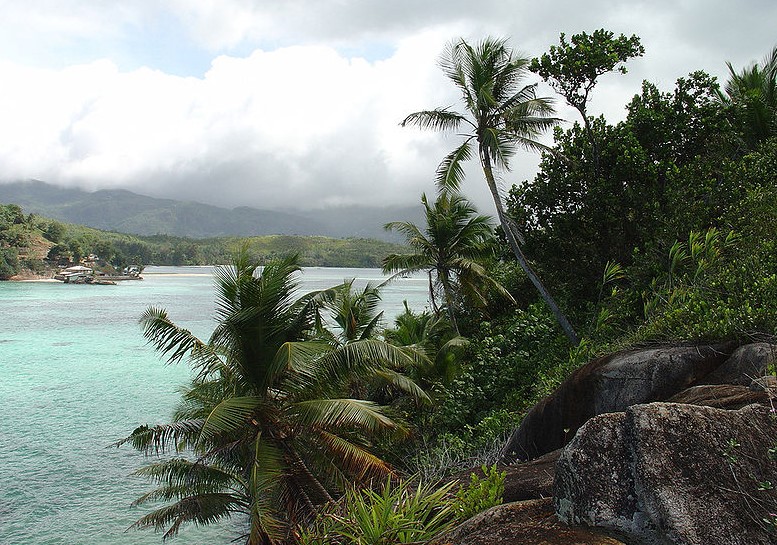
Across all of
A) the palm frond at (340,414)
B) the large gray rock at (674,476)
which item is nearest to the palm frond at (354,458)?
the palm frond at (340,414)

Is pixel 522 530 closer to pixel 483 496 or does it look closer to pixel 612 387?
pixel 483 496

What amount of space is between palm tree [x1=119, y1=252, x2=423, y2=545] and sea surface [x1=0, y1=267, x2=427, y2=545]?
5.99m

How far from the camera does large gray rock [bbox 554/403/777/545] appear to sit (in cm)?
312

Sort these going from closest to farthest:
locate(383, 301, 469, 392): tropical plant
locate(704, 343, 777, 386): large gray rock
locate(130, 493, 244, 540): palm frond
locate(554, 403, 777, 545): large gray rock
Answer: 1. locate(554, 403, 777, 545): large gray rock
2. locate(704, 343, 777, 386): large gray rock
3. locate(130, 493, 244, 540): palm frond
4. locate(383, 301, 469, 392): tropical plant

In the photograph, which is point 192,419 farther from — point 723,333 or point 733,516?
point 733,516

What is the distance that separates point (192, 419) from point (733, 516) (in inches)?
428

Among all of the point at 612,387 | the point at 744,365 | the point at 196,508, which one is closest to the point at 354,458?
the point at 196,508

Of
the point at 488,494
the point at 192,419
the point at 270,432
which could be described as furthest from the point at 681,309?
the point at 192,419

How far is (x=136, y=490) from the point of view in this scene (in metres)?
19.0

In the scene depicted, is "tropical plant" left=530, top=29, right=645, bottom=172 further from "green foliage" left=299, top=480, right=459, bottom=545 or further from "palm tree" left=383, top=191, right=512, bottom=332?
"green foliage" left=299, top=480, right=459, bottom=545

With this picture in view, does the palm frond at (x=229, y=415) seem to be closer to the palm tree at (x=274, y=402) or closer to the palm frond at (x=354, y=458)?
the palm tree at (x=274, y=402)

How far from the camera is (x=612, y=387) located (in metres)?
7.55

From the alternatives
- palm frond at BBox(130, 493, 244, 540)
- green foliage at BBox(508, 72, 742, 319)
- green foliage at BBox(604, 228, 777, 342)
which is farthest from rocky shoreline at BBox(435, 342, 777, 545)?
green foliage at BBox(508, 72, 742, 319)

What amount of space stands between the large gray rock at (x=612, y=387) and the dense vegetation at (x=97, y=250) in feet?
206
